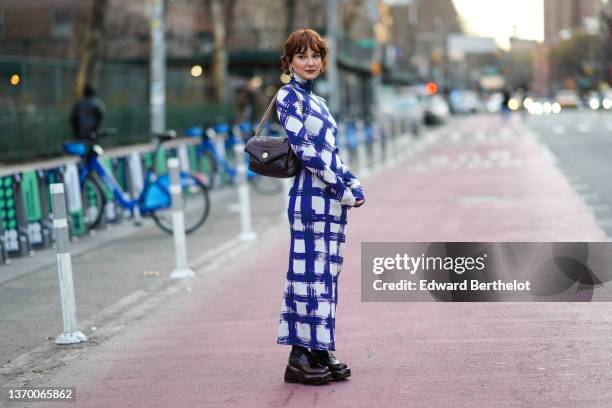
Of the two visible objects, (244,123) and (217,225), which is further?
(244,123)

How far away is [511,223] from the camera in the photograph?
14.8 meters

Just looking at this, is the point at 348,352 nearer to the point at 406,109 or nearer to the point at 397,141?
the point at 397,141

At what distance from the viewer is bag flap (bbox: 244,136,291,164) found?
635cm

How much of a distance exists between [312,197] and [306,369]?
0.96 metres

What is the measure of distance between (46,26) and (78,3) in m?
2.14

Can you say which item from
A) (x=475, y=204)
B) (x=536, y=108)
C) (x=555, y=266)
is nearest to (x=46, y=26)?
(x=475, y=204)

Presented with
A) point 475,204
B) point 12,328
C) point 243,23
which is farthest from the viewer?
point 243,23

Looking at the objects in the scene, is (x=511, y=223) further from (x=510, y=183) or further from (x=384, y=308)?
(x=510, y=183)

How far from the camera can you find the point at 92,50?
2848 cm

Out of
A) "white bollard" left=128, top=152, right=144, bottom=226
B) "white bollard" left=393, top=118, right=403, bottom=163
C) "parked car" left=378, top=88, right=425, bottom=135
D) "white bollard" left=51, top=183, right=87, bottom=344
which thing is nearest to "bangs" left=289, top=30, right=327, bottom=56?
"white bollard" left=51, top=183, right=87, bottom=344

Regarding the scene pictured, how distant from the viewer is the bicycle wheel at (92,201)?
591 inches

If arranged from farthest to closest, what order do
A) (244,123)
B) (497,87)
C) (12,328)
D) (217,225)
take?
(497,87)
(244,123)
(217,225)
(12,328)

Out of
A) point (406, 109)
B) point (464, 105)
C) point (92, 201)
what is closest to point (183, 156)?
point (92, 201)

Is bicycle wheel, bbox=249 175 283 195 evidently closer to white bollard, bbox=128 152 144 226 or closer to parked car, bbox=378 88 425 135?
white bollard, bbox=128 152 144 226
